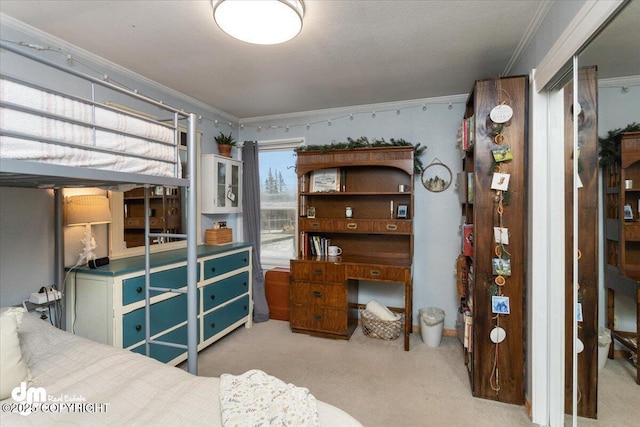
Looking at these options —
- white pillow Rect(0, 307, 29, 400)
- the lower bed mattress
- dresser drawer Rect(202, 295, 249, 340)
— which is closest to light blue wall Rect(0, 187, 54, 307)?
the lower bed mattress

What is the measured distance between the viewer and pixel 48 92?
1.09m

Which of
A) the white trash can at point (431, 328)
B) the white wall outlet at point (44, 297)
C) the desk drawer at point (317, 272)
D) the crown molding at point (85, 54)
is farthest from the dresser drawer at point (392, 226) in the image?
the white wall outlet at point (44, 297)

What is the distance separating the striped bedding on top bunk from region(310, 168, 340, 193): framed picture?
2.09m

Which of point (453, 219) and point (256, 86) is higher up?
point (256, 86)

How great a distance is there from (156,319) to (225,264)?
90cm

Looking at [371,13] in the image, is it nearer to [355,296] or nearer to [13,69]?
[13,69]

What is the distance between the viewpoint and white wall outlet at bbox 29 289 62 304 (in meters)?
2.01

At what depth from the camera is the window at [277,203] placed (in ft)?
13.1

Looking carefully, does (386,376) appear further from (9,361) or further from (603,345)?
(9,361)

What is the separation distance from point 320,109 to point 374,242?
1720 mm

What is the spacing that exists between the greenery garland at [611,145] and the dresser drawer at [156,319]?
2.83 metres

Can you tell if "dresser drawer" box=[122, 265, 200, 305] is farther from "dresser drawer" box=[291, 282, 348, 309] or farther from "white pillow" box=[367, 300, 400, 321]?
"white pillow" box=[367, 300, 400, 321]

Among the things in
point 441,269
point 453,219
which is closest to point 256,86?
point 453,219

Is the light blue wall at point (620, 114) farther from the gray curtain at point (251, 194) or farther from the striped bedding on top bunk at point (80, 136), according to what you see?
the gray curtain at point (251, 194)
